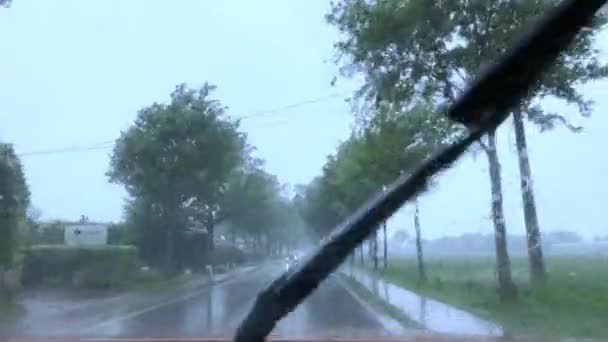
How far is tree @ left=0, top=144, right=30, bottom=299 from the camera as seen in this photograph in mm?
26844

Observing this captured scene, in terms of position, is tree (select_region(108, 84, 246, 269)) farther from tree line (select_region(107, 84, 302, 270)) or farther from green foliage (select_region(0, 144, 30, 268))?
green foliage (select_region(0, 144, 30, 268))

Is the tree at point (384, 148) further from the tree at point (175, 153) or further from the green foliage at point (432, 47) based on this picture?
the tree at point (175, 153)

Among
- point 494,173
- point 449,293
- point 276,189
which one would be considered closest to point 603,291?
point 494,173

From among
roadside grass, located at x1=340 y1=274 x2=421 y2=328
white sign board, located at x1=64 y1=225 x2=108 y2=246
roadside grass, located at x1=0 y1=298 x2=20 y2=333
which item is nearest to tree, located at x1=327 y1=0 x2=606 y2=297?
roadside grass, located at x1=340 y1=274 x2=421 y2=328

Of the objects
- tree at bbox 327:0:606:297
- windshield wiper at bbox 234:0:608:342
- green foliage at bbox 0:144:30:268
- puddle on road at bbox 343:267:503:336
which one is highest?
tree at bbox 327:0:606:297

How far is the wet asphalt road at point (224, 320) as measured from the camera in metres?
16.8

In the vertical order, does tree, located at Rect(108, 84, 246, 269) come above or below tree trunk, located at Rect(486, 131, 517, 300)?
above

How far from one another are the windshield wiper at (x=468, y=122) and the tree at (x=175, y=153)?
116 ft

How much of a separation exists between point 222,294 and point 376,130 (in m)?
9.32

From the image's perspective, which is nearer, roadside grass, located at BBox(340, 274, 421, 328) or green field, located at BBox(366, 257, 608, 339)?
green field, located at BBox(366, 257, 608, 339)

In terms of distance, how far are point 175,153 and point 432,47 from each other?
24404mm

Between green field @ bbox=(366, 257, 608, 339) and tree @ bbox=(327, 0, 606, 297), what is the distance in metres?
1.22

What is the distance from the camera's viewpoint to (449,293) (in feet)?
95.3

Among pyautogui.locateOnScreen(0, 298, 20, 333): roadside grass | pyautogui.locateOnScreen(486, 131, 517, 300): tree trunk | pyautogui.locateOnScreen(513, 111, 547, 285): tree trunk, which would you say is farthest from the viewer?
pyautogui.locateOnScreen(486, 131, 517, 300): tree trunk
